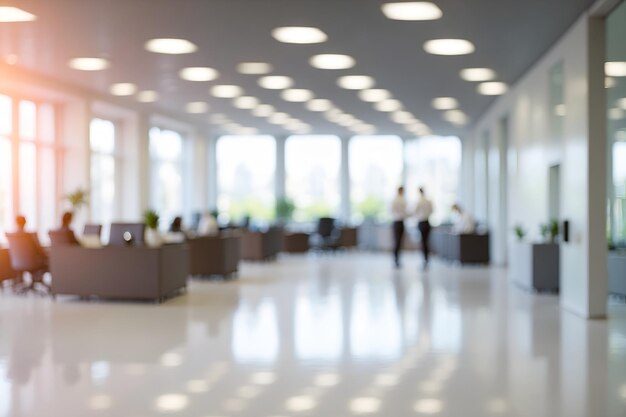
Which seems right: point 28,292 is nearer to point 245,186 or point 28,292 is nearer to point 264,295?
point 264,295

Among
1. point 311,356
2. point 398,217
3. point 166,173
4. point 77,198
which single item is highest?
point 166,173

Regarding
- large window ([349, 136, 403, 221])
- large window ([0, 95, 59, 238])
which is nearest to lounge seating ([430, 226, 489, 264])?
large window ([349, 136, 403, 221])

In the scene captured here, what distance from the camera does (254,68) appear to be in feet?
41.7

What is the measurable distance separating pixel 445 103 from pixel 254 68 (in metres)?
6.04

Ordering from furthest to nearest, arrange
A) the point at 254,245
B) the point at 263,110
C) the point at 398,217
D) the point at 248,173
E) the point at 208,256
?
the point at 248,173, the point at 263,110, the point at 254,245, the point at 398,217, the point at 208,256

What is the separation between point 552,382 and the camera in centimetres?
539

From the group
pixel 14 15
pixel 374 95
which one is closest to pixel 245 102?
pixel 374 95

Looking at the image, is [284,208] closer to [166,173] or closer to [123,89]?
[166,173]

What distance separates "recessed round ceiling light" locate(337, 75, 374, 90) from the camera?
13516 millimetres

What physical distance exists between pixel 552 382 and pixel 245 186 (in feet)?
65.8

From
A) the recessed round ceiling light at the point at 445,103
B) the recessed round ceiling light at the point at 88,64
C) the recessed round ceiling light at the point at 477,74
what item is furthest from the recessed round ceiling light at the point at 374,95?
the recessed round ceiling light at the point at 88,64

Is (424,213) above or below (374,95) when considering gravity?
below

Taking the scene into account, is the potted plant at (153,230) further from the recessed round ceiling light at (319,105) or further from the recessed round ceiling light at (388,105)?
the recessed round ceiling light at (388,105)

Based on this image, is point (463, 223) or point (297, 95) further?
point (463, 223)
